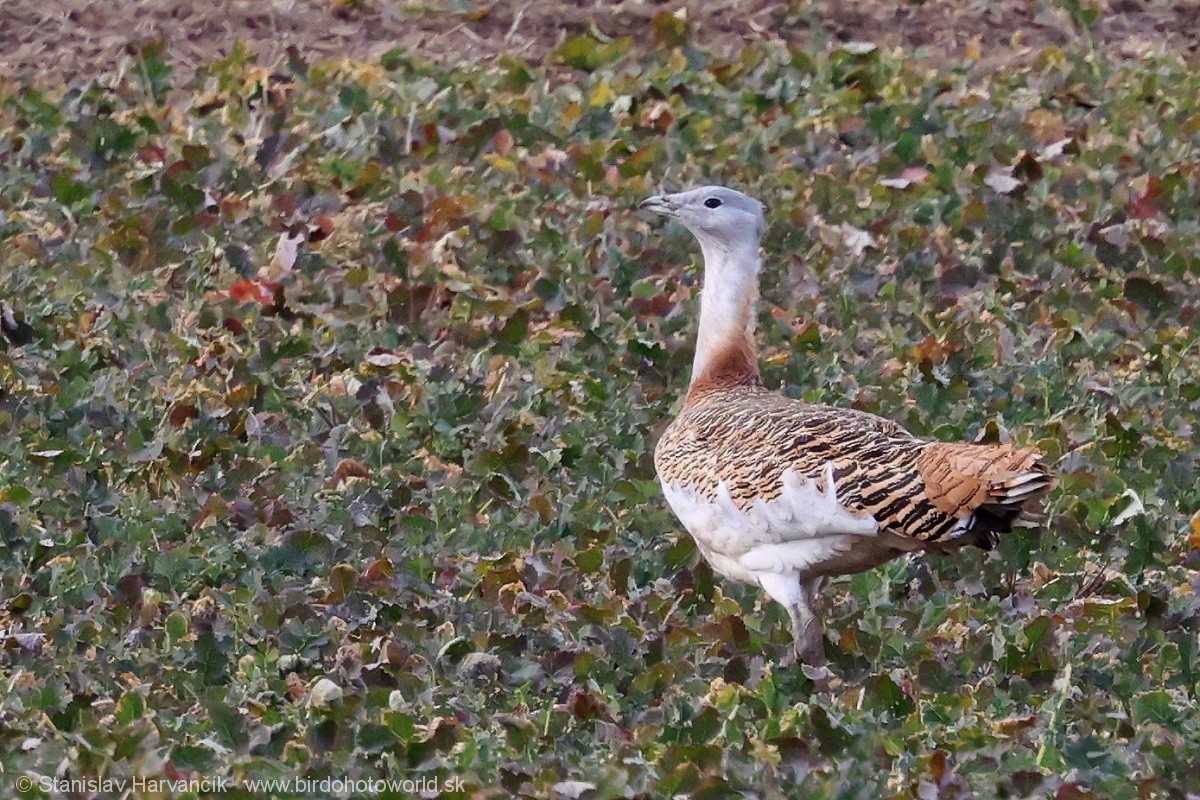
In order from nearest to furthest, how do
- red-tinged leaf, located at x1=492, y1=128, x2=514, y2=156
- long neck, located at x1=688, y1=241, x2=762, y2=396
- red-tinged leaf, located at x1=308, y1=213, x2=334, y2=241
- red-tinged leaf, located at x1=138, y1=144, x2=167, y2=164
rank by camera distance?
1. long neck, located at x1=688, y1=241, x2=762, y2=396
2. red-tinged leaf, located at x1=308, y1=213, x2=334, y2=241
3. red-tinged leaf, located at x1=138, y1=144, x2=167, y2=164
4. red-tinged leaf, located at x1=492, y1=128, x2=514, y2=156

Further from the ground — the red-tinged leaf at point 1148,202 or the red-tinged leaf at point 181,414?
the red-tinged leaf at point 181,414

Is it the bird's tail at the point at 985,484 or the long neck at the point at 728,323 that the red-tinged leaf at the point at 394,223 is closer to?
the long neck at the point at 728,323

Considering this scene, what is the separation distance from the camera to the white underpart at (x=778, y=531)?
4988mm

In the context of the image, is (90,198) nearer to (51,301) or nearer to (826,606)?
(51,301)

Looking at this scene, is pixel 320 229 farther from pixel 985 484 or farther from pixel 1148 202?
pixel 985 484

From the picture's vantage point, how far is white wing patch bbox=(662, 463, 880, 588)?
16.4ft

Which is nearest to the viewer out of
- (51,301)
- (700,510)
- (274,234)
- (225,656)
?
(225,656)

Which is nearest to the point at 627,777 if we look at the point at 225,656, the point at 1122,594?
the point at 225,656

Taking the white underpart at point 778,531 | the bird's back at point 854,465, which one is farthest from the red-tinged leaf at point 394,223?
the white underpart at point 778,531

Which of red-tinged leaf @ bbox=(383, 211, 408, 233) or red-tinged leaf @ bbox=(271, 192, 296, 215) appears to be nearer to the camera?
red-tinged leaf @ bbox=(383, 211, 408, 233)

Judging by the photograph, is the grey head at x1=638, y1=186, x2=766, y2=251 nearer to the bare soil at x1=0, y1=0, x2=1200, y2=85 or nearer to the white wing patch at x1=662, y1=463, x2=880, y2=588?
the white wing patch at x1=662, y1=463, x2=880, y2=588

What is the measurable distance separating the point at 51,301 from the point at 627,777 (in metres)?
3.47

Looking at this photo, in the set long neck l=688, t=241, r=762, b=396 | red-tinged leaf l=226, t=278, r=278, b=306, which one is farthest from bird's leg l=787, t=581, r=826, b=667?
red-tinged leaf l=226, t=278, r=278, b=306

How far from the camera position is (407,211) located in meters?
8.08
